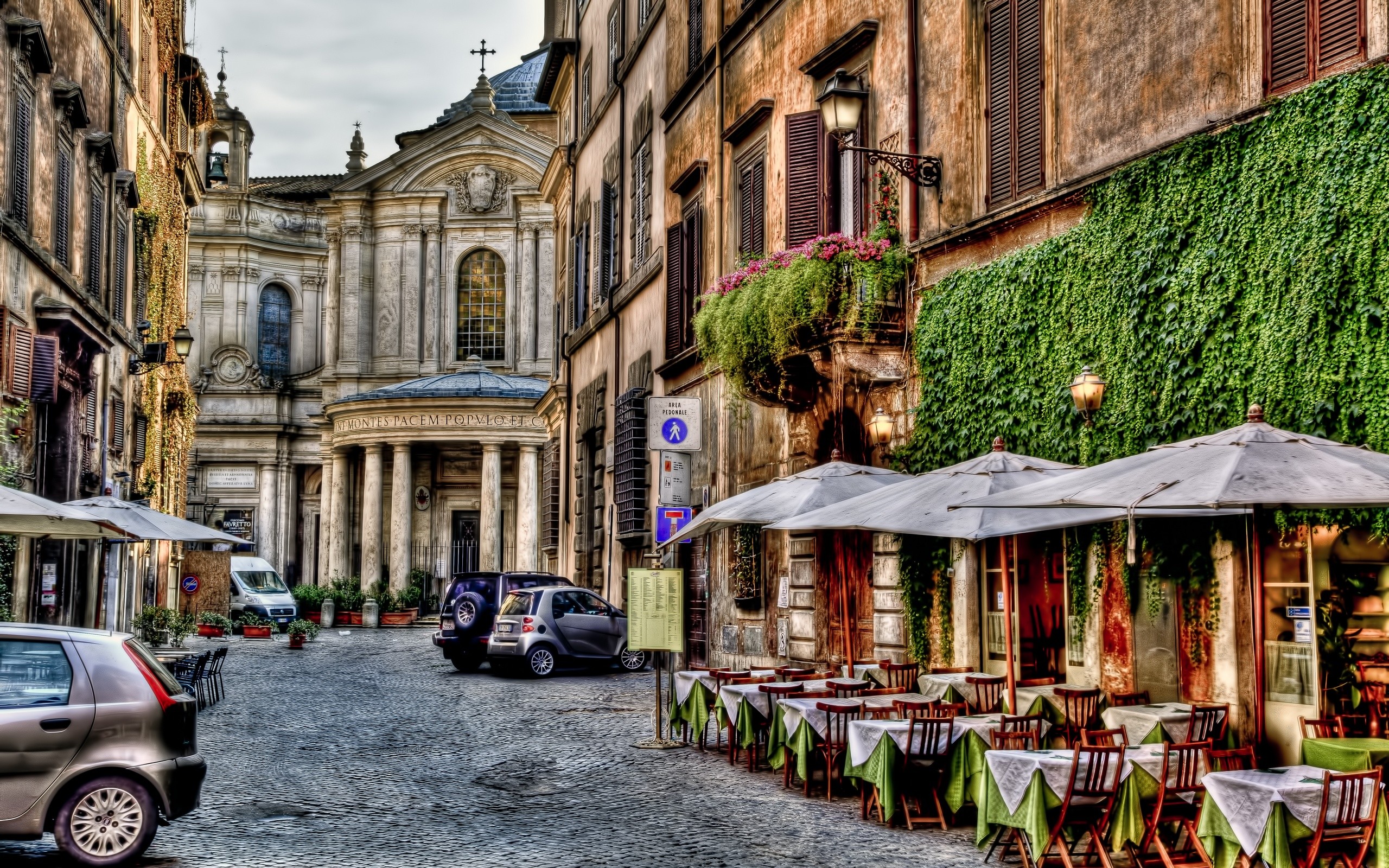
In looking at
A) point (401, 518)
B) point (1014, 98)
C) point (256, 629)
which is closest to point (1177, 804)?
point (1014, 98)

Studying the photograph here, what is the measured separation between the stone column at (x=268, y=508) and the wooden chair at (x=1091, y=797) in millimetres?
46455

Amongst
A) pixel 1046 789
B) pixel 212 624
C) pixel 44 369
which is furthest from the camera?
pixel 212 624

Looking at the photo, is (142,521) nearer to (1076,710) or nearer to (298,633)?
(1076,710)

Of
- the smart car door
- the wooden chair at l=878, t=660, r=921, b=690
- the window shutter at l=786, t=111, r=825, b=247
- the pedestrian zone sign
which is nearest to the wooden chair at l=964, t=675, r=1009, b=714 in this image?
the wooden chair at l=878, t=660, r=921, b=690

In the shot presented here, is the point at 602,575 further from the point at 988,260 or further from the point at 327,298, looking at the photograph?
the point at 327,298

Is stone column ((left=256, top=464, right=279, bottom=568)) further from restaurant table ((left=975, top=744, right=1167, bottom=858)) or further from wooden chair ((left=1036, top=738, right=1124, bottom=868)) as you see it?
wooden chair ((left=1036, top=738, right=1124, bottom=868))

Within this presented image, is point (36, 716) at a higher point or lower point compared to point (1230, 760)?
higher

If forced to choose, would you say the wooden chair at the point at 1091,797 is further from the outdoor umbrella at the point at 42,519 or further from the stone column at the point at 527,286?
the stone column at the point at 527,286

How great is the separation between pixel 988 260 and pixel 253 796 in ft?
25.8

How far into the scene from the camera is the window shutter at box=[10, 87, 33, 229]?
2000 cm

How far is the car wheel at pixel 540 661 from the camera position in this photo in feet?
78.2

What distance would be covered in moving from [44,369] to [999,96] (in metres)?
13.2

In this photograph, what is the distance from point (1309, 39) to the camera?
→ 10.4 m

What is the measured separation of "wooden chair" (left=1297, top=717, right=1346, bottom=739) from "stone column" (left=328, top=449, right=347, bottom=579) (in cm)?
4011
